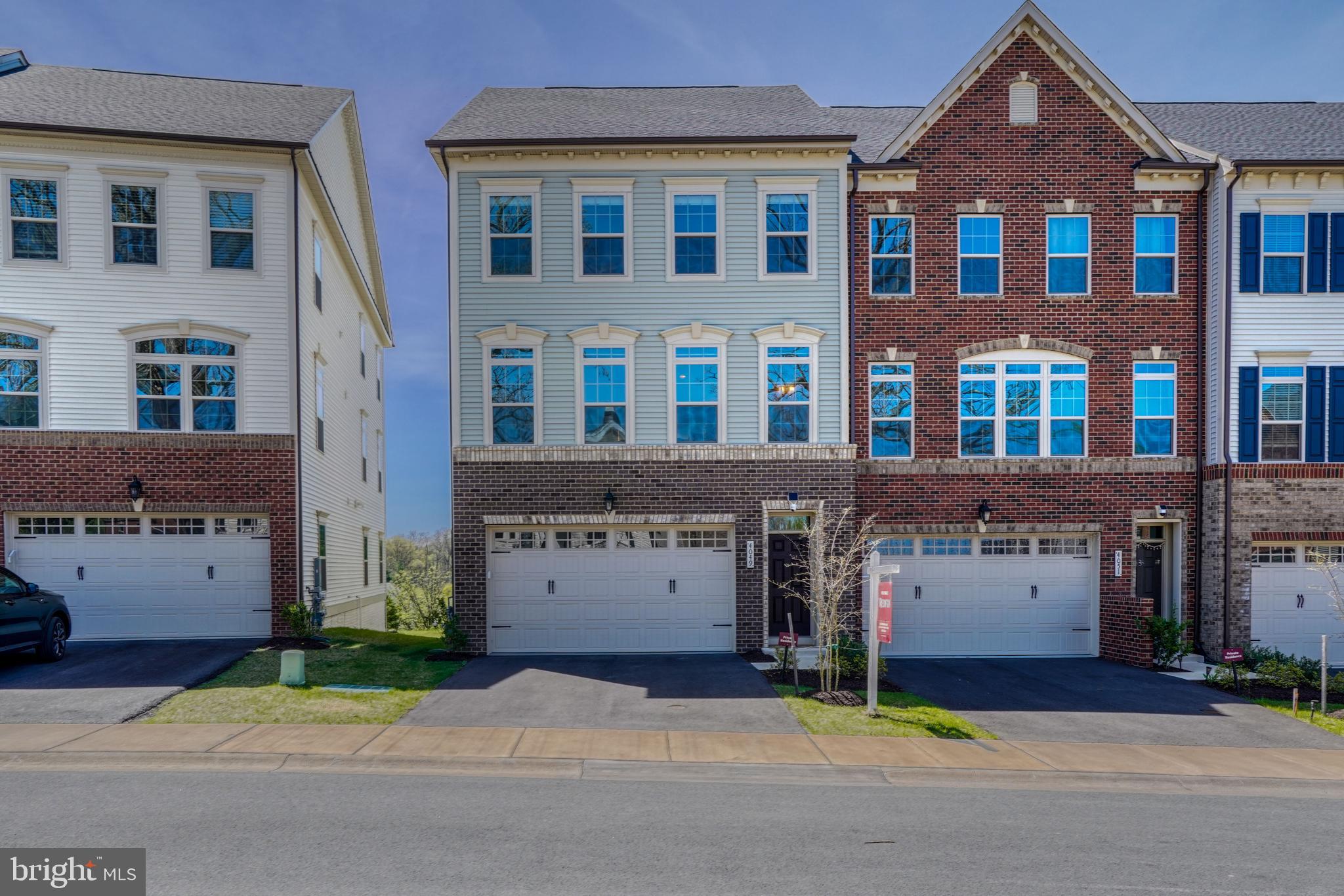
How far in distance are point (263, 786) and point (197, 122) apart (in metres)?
14.0

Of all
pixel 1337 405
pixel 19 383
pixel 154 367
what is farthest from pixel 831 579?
pixel 19 383

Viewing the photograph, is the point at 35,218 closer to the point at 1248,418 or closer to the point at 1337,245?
the point at 1248,418

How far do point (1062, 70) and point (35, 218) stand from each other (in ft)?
67.2

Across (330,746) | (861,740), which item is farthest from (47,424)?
(861,740)

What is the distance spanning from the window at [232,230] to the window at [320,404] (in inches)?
116

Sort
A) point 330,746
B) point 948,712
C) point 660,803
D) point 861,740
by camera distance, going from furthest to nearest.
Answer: point 948,712, point 861,740, point 330,746, point 660,803

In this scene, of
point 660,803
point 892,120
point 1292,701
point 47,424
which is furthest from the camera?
point 892,120

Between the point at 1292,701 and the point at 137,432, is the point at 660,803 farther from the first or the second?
the point at 137,432

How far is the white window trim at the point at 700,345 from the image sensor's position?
53.1ft

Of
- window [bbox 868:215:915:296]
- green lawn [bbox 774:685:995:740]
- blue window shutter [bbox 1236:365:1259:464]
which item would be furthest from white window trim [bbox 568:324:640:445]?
blue window shutter [bbox 1236:365:1259:464]

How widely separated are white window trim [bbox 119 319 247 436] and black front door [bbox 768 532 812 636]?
1067cm

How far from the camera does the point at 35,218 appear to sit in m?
15.5

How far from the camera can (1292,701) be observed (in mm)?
13156

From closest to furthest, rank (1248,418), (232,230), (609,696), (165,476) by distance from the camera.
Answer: (609,696)
(165,476)
(232,230)
(1248,418)
